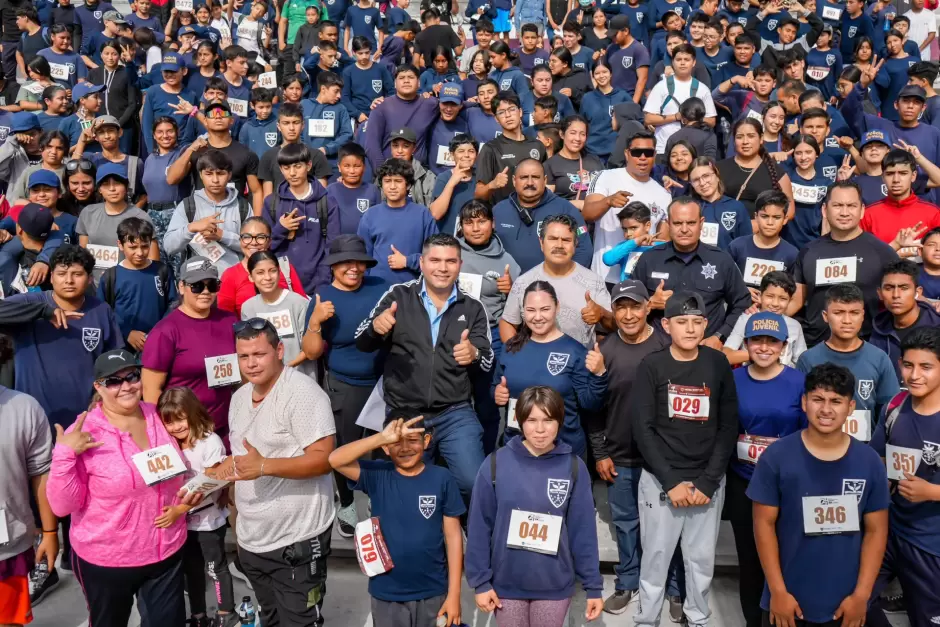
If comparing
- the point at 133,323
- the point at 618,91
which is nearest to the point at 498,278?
the point at 133,323

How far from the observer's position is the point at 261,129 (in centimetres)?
827

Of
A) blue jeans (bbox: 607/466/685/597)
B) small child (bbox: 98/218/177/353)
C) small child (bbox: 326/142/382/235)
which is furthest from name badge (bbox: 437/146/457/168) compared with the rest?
blue jeans (bbox: 607/466/685/597)

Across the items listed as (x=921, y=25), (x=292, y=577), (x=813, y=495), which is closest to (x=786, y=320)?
(x=813, y=495)

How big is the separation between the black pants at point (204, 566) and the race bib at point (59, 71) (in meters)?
8.04

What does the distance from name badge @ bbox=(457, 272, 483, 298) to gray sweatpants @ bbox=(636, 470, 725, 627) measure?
63.1 inches

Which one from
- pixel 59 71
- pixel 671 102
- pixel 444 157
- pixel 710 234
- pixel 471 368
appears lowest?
pixel 471 368

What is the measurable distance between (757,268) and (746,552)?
205 cm

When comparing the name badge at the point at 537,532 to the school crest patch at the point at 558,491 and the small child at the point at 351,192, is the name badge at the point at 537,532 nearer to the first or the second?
the school crest patch at the point at 558,491

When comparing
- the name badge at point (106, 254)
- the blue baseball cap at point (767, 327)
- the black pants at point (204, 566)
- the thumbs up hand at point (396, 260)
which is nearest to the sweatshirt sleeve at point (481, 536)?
the blue baseball cap at point (767, 327)

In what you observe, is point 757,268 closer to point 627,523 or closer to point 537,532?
point 627,523

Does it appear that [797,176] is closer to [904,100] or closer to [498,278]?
[904,100]

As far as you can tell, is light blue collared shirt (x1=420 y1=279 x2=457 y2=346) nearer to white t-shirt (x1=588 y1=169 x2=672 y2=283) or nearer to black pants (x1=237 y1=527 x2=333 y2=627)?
black pants (x1=237 y1=527 x2=333 y2=627)

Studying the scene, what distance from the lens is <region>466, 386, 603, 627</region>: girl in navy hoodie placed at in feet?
12.3

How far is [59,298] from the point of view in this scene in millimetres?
4926
